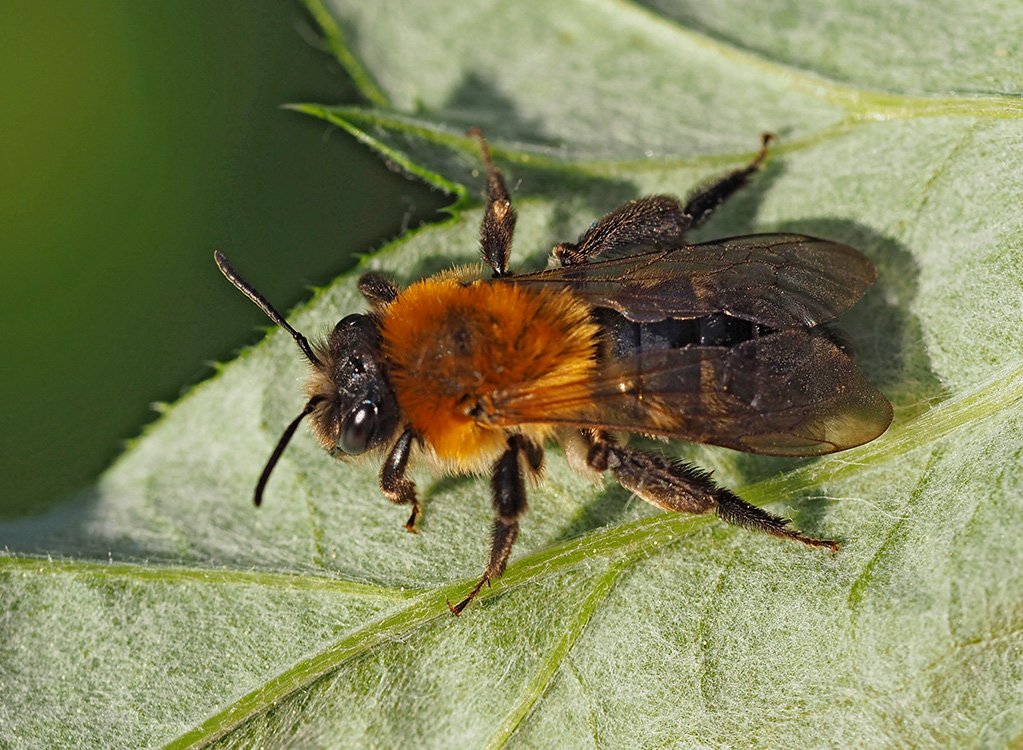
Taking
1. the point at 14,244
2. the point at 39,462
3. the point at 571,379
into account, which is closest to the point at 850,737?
the point at 571,379

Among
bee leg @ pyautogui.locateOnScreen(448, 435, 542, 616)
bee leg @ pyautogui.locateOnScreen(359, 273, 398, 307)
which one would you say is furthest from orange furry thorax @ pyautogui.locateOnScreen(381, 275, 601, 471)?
bee leg @ pyautogui.locateOnScreen(359, 273, 398, 307)

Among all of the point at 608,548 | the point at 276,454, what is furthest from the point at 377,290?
the point at 608,548

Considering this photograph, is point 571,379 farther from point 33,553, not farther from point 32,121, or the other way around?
point 32,121

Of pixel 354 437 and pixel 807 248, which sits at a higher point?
pixel 807 248

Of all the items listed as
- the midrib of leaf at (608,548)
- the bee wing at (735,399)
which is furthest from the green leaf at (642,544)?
the bee wing at (735,399)

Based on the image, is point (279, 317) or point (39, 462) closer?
point (279, 317)
